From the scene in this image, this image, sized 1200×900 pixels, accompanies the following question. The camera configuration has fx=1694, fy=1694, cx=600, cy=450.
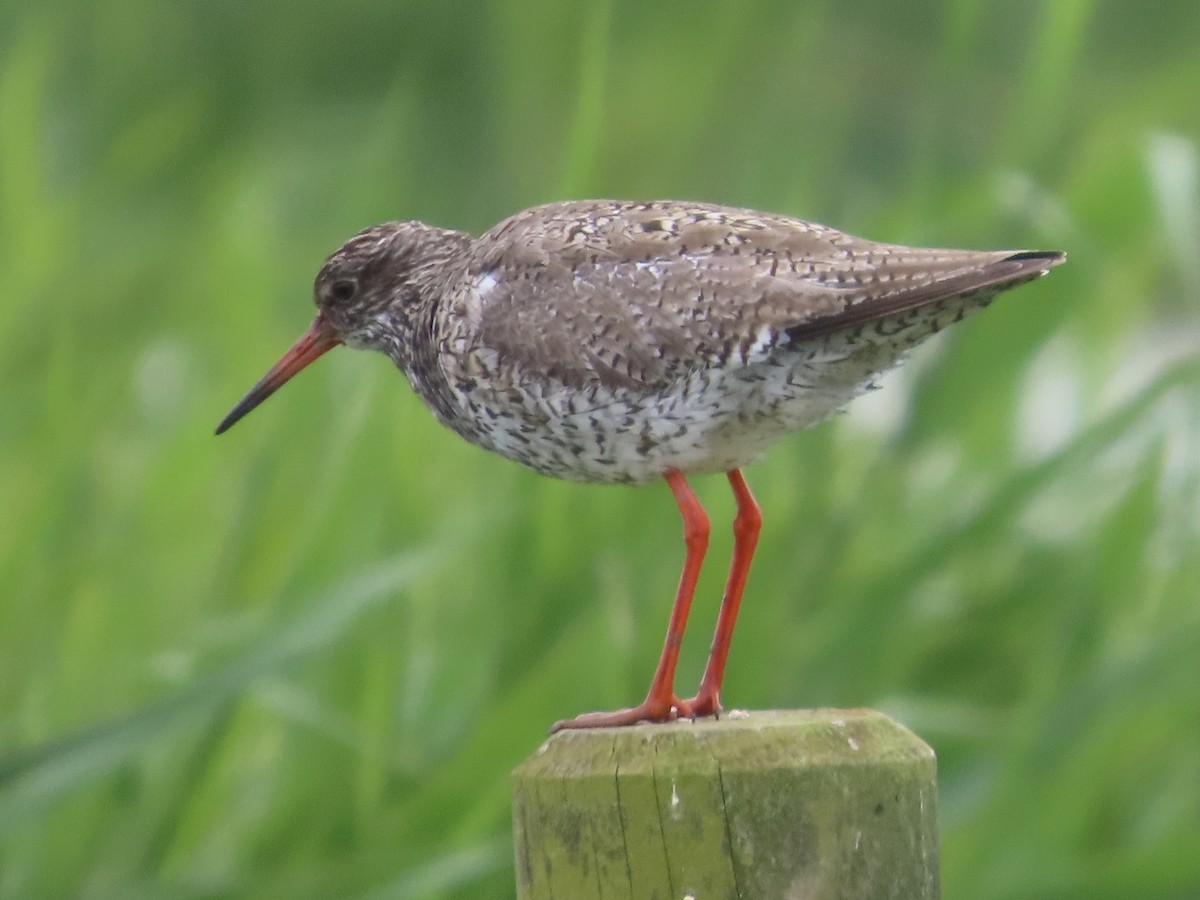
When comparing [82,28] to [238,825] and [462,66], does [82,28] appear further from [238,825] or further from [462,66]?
[238,825]

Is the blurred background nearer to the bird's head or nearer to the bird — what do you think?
the bird's head

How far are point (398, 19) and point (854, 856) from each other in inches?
174

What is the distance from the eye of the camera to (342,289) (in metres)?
4.68

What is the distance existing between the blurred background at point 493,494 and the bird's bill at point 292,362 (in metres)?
0.25

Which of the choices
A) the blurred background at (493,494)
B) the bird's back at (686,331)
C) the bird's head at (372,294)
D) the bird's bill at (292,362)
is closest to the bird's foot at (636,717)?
the bird's back at (686,331)

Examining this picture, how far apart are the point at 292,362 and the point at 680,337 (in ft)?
5.30

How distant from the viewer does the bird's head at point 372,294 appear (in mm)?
4551

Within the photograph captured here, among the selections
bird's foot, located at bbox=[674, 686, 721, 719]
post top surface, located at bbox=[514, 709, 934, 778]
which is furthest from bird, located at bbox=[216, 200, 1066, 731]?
post top surface, located at bbox=[514, 709, 934, 778]

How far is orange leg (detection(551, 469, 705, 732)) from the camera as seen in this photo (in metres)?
3.41

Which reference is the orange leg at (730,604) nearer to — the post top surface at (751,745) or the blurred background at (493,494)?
the blurred background at (493,494)

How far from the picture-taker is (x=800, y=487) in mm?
5035

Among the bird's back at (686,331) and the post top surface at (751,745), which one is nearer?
the post top surface at (751,745)

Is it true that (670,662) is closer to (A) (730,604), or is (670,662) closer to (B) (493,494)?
(A) (730,604)

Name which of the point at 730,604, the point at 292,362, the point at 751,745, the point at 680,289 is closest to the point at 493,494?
the point at 292,362
